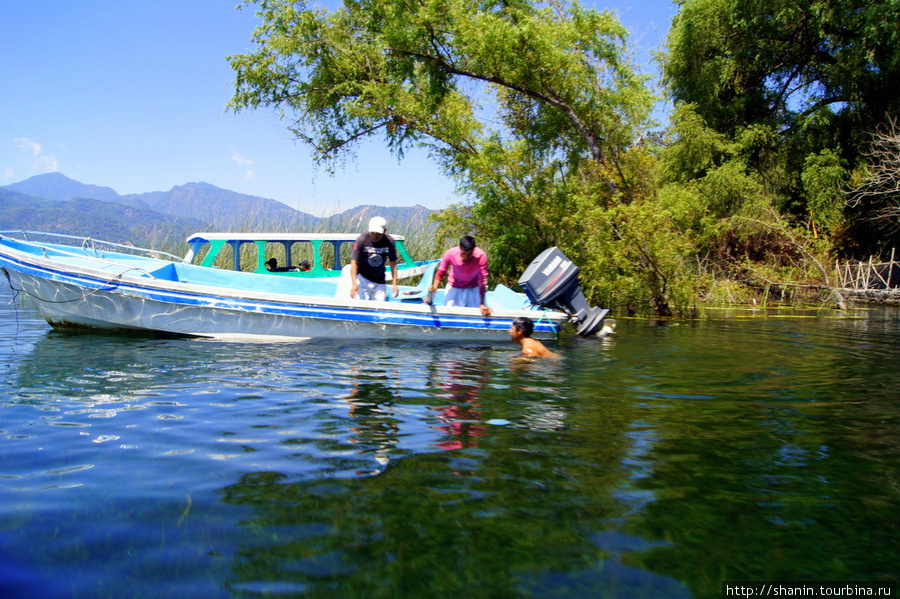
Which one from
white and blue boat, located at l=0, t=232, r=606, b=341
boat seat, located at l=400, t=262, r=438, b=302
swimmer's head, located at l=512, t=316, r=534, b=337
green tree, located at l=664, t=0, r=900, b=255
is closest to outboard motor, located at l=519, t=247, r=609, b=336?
white and blue boat, located at l=0, t=232, r=606, b=341

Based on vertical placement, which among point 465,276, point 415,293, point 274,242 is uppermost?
point 274,242

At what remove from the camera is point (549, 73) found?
1609 centimetres

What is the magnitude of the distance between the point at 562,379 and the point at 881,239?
71.5 feet

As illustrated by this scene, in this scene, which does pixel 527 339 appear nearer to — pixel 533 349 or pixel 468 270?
pixel 533 349

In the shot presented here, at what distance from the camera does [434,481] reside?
3840 mm

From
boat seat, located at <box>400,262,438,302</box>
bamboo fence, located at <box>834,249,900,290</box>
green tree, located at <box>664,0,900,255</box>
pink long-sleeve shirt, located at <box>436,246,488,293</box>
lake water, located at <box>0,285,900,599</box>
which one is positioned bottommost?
lake water, located at <box>0,285,900,599</box>

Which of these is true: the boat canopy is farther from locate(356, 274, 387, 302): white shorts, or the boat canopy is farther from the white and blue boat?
locate(356, 274, 387, 302): white shorts

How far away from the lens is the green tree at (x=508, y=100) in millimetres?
15773

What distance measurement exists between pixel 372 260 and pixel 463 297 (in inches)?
62.5

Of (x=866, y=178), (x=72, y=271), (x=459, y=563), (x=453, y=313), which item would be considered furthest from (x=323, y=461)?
(x=866, y=178)

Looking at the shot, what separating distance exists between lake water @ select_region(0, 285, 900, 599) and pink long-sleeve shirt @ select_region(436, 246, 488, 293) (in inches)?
117

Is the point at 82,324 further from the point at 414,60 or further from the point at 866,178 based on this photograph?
the point at 866,178

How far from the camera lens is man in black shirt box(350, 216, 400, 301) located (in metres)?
9.59

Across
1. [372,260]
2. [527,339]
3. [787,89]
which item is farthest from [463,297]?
[787,89]
